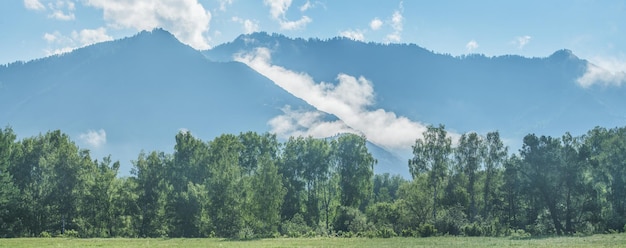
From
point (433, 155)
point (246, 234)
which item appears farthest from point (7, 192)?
point (433, 155)

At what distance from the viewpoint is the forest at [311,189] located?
6438 cm

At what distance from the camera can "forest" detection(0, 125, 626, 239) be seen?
6438 centimetres

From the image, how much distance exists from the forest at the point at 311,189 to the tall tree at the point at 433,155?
0.57 feet

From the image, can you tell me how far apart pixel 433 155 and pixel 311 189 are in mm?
24024

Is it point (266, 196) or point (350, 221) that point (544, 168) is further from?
point (266, 196)

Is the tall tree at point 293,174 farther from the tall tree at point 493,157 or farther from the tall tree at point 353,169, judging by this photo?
the tall tree at point 493,157

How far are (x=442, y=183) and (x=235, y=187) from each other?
111 feet

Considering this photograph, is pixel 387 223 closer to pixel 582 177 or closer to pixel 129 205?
pixel 582 177

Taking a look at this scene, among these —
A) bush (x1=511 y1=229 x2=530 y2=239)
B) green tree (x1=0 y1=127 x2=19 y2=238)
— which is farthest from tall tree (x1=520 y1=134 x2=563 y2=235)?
green tree (x1=0 y1=127 x2=19 y2=238)

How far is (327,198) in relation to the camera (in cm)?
9838

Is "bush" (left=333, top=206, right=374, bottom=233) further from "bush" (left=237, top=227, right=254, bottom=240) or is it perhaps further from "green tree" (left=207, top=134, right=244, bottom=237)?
"bush" (left=237, top=227, right=254, bottom=240)

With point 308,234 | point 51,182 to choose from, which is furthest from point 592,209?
point 51,182

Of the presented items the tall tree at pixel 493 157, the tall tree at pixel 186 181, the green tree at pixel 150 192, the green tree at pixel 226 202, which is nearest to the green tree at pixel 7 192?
the green tree at pixel 150 192

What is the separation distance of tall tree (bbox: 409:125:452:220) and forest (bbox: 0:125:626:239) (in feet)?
0.57
